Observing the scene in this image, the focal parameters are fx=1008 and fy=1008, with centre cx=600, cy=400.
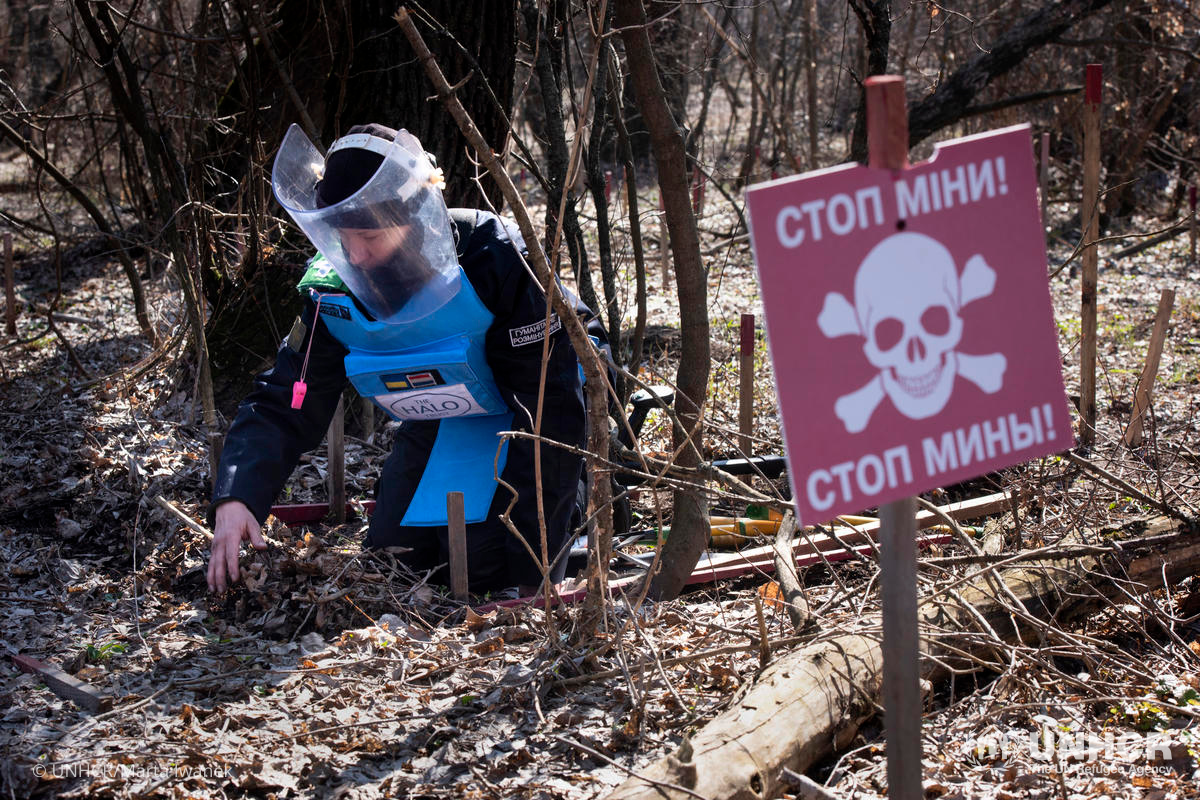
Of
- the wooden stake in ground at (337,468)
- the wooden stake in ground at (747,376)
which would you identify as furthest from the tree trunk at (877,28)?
the wooden stake in ground at (337,468)

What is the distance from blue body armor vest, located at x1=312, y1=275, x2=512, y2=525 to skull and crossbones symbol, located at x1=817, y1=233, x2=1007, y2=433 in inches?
74.2

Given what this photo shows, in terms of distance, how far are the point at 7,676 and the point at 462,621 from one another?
4.52 ft

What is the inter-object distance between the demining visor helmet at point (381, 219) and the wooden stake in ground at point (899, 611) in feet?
5.84

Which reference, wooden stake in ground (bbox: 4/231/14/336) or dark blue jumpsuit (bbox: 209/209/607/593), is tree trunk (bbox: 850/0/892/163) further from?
wooden stake in ground (bbox: 4/231/14/336)

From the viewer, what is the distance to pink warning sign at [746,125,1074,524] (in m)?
1.77

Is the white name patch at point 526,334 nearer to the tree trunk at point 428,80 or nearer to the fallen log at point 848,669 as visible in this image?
the fallen log at point 848,669

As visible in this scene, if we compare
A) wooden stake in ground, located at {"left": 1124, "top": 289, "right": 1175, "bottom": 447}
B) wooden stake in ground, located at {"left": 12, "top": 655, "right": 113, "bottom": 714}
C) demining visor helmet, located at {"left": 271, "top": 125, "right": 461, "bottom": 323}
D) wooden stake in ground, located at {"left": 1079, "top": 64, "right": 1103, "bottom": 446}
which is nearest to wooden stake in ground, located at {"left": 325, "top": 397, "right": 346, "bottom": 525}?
demining visor helmet, located at {"left": 271, "top": 125, "right": 461, "bottom": 323}

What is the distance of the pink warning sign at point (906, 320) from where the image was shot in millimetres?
1771

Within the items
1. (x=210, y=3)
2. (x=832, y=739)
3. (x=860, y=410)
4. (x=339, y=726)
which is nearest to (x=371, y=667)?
(x=339, y=726)

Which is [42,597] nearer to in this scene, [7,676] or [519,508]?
[7,676]

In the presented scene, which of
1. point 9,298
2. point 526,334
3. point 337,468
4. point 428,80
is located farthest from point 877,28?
point 9,298

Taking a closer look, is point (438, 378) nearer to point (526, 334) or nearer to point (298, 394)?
point (526, 334)

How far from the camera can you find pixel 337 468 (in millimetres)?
4469

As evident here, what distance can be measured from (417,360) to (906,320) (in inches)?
83.5
